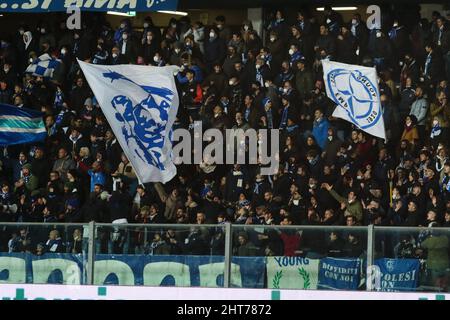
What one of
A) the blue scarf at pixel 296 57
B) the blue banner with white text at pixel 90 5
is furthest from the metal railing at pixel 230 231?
the blue banner with white text at pixel 90 5

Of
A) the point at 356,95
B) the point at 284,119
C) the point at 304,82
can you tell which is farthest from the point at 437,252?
the point at 304,82

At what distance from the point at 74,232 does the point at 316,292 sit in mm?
3114

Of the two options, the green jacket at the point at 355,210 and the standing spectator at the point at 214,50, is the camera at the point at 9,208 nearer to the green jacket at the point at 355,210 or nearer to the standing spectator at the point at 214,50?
the standing spectator at the point at 214,50

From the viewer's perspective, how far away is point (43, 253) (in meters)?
16.7

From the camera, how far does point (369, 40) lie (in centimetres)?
2042

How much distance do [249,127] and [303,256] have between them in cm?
461

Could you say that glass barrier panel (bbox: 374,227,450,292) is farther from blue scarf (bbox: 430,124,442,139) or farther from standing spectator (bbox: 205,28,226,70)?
standing spectator (bbox: 205,28,226,70)

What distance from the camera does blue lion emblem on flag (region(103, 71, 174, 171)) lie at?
19641 millimetres

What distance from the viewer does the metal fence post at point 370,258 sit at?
15442 millimetres

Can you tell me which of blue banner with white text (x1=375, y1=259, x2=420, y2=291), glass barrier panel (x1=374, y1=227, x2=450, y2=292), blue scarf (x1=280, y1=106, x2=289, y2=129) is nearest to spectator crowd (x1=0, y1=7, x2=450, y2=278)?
blue scarf (x1=280, y1=106, x2=289, y2=129)

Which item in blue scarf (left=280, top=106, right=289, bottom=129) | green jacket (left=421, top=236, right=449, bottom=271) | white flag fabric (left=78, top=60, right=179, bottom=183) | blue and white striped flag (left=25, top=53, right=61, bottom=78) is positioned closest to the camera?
green jacket (left=421, top=236, right=449, bottom=271)

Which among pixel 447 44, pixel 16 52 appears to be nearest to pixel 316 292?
pixel 447 44

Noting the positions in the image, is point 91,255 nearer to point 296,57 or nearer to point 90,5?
point 296,57

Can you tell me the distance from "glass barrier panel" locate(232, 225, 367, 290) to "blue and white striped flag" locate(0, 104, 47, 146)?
623 cm
